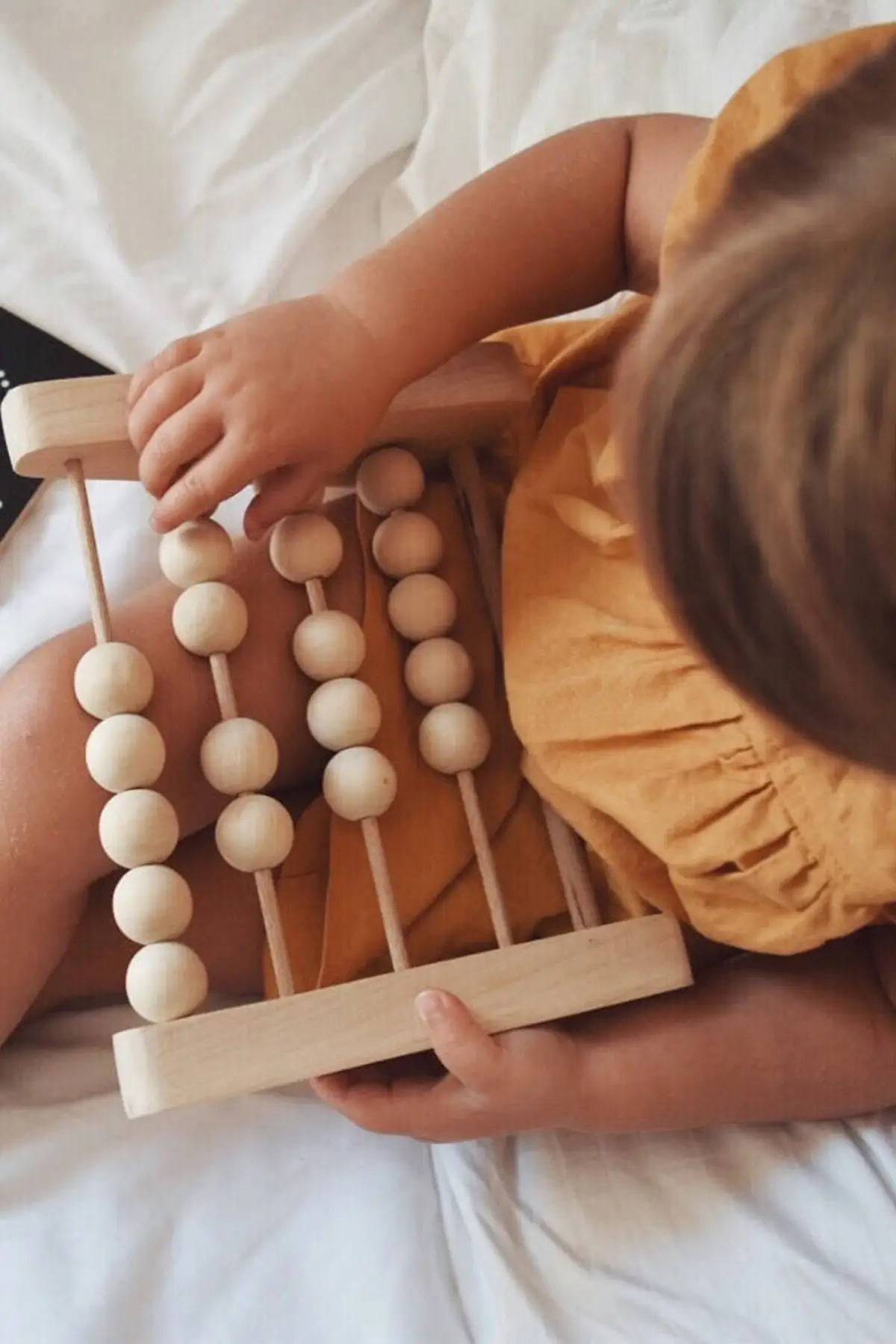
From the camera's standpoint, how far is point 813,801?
518 millimetres

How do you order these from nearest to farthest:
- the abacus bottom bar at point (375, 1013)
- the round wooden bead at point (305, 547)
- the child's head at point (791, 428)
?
the child's head at point (791, 428), the abacus bottom bar at point (375, 1013), the round wooden bead at point (305, 547)

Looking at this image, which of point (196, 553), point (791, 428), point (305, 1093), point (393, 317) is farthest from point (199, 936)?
point (791, 428)

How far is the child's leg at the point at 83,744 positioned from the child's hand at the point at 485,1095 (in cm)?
11

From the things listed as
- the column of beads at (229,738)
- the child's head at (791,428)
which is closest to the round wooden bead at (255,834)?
the column of beads at (229,738)

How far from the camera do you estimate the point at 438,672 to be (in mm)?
584

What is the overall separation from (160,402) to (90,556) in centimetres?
7

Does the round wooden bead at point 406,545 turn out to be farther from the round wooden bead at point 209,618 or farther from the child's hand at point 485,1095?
the child's hand at point 485,1095

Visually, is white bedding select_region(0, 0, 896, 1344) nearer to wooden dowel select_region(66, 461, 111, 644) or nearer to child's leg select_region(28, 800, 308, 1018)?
child's leg select_region(28, 800, 308, 1018)

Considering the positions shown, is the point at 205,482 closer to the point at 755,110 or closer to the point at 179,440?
the point at 179,440

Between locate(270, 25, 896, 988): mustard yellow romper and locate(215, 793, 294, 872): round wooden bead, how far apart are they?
0.18 ft

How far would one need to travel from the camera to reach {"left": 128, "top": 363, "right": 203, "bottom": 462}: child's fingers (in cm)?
52

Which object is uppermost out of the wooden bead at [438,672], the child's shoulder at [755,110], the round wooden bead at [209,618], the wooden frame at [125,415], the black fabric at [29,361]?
the black fabric at [29,361]

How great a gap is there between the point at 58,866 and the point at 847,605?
1.15 ft

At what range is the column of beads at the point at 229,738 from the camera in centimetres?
52
